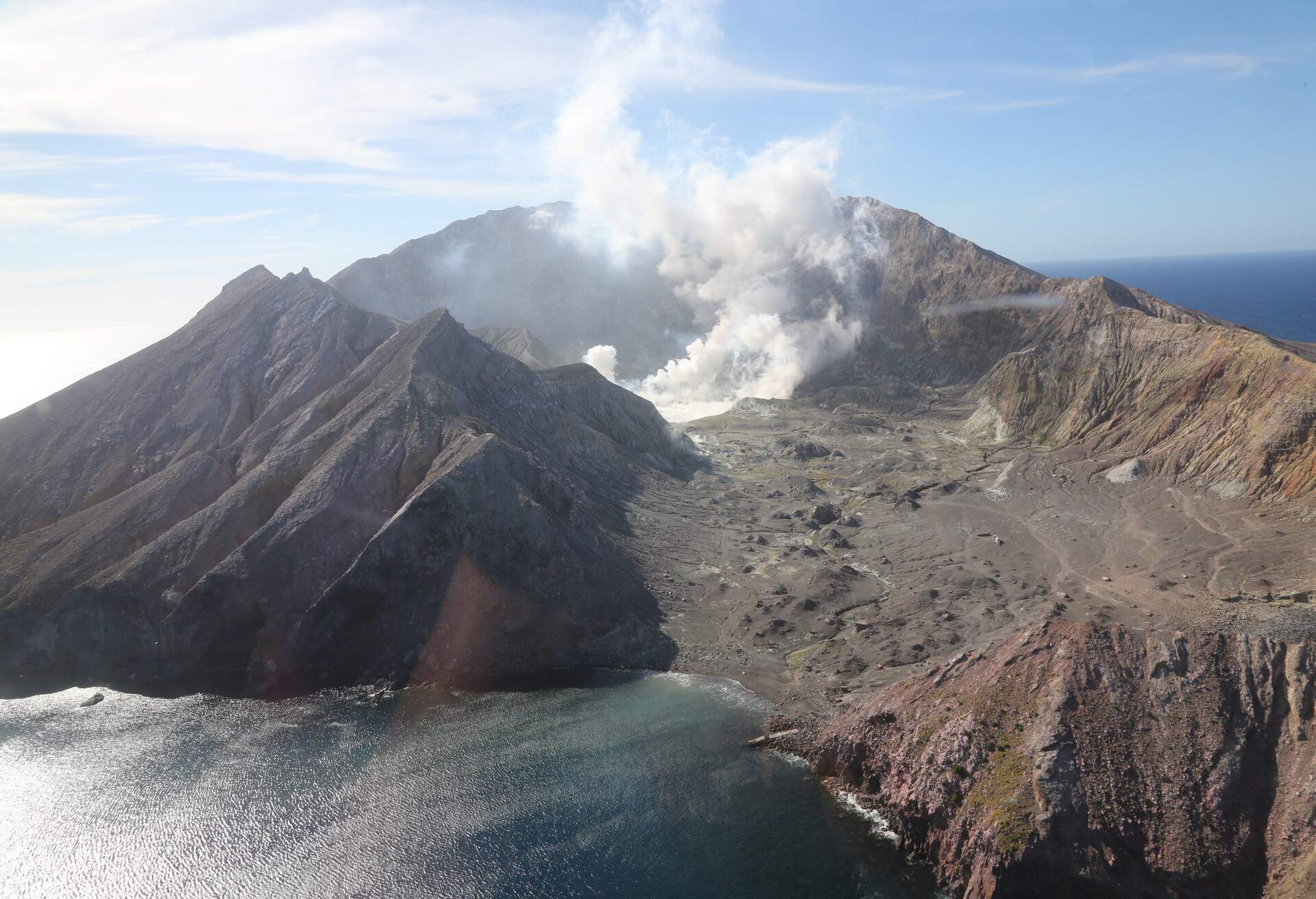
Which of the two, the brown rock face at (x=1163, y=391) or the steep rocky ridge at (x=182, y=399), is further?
the steep rocky ridge at (x=182, y=399)

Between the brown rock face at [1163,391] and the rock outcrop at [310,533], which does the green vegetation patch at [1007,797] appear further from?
the brown rock face at [1163,391]

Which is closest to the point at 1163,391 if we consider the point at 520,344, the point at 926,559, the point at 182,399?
the point at 926,559

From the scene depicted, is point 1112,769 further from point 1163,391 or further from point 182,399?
point 182,399

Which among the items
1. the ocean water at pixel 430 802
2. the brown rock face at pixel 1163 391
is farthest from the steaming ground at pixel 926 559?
the ocean water at pixel 430 802

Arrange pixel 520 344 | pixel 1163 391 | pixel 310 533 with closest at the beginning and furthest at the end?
pixel 310 533 → pixel 1163 391 → pixel 520 344

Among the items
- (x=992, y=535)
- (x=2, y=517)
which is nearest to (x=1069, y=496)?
(x=992, y=535)

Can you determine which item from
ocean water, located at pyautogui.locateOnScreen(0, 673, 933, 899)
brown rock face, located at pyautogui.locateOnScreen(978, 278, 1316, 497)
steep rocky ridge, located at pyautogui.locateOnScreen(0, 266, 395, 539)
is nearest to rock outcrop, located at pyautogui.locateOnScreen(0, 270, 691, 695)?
steep rocky ridge, located at pyautogui.locateOnScreen(0, 266, 395, 539)

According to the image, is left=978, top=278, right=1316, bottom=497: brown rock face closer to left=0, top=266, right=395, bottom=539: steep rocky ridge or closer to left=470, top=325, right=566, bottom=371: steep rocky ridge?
left=470, top=325, right=566, bottom=371: steep rocky ridge
